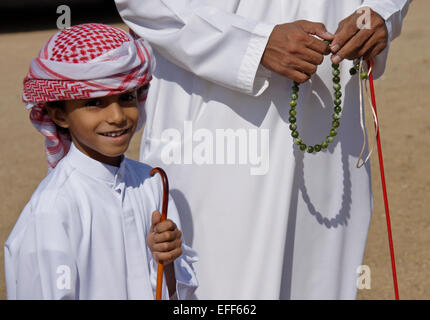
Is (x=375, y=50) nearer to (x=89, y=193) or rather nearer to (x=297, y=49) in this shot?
(x=297, y=49)

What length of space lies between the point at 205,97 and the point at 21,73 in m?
7.77

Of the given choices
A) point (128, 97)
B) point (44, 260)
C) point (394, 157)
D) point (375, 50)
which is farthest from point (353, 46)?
point (394, 157)

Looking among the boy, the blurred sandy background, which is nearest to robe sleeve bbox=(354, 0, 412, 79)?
the boy

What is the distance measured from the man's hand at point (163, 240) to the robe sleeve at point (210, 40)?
59 cm

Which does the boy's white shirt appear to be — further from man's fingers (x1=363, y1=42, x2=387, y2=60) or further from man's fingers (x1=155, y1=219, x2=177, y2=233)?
man's fingers (x1=363, y1=42, x2=387, y2=60)

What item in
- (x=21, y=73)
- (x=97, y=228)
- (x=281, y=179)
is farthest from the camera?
(x=21, y=73)

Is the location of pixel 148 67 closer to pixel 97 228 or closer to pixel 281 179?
pixel 97 228

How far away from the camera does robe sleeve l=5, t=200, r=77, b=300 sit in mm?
2018

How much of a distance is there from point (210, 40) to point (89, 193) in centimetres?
67

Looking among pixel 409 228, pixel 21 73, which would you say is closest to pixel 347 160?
pixel 409 228

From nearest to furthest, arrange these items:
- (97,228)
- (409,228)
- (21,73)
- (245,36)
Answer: (97,228), (245,36), (409,228), (21,73)

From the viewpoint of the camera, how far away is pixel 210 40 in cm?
248

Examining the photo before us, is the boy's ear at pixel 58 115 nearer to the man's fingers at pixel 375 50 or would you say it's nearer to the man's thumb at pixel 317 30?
the man's thumb at pixel 317 30

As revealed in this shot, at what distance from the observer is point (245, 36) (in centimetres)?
246
